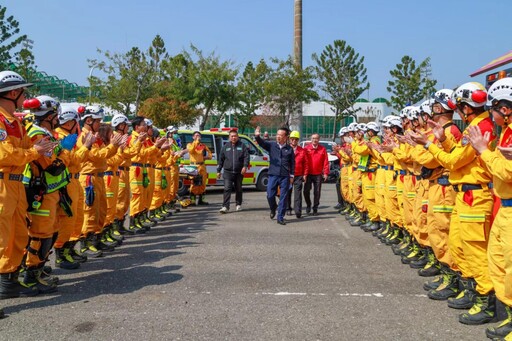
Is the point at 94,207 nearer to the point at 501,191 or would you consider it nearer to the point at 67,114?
the point at 67,114

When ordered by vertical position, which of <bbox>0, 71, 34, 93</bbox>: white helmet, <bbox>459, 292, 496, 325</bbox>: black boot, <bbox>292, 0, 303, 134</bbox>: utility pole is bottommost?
<bbox>459, 292, 496, 325</bbox>: black boot

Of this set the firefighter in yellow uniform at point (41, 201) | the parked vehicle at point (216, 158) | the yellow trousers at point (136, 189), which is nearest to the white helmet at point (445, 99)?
the firefighter in yellow uniform at point (41, 201)

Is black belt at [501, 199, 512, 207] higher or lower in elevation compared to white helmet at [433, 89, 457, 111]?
lower

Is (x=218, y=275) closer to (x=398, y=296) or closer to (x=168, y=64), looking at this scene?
(x=398, y=296)

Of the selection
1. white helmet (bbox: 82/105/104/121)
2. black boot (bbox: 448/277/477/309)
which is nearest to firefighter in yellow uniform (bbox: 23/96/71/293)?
white helmet (bbox: 82/105/104/121)

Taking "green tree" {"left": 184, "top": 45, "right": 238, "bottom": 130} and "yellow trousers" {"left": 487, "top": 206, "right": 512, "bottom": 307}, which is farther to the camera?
"green tree" {"left": 184, "top": 45, "right": 238, "bottom": 130}

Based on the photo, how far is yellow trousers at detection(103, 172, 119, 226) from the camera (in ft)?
26.2

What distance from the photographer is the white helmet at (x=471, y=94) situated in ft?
16.0

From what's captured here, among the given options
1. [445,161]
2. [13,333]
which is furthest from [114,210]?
[445,161]

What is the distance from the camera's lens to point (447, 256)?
5.48 meters

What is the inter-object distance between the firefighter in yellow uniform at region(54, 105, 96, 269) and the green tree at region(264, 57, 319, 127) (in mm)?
30403

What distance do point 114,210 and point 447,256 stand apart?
5.21 metres

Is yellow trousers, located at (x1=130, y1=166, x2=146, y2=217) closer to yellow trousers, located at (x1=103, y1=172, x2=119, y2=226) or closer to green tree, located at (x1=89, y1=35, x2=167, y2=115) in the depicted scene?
yellow trousers, located at (x1=103, y1=172, x2=119, y2=226)

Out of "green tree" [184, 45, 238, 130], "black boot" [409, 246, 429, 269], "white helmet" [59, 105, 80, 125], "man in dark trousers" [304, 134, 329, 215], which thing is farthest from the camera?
"green tree" [184, 45, 238, 130]
